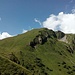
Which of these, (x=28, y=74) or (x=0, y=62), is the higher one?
(x=0, y=62)

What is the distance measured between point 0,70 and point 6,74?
23.6 feet

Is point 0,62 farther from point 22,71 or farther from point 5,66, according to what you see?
point 22,71

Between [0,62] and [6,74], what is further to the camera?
[0,62]

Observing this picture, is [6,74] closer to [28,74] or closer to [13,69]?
[13,69]

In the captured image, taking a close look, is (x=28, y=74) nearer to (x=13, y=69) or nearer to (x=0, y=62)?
(x=13, y=69)

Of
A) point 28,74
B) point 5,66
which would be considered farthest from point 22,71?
point 5,66

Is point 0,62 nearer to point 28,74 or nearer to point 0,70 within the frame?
point 0,70

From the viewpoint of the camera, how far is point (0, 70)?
186 m

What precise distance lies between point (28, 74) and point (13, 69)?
56.0 ft

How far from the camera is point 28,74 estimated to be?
18700cm

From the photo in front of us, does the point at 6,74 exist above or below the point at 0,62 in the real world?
below

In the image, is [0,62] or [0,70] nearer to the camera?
[0,70]

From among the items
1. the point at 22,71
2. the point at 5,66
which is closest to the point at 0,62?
the point at 5,66

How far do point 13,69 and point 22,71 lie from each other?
1028 cm
